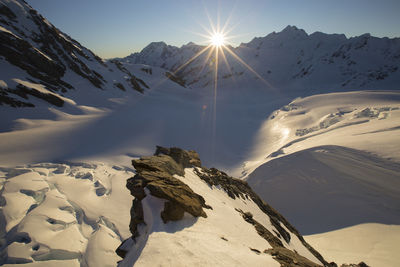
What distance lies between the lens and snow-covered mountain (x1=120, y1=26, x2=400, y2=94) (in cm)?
7844

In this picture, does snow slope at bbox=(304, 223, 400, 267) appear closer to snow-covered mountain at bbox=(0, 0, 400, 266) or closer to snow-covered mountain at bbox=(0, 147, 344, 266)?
snow-covered mountain at bbox=(0, 0, 400, 266)

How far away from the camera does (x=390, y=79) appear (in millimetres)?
74000

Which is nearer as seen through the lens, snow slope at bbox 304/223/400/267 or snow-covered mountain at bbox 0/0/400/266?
snow-covered mountain at bbox 0/0/400/266

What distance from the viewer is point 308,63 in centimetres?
9975

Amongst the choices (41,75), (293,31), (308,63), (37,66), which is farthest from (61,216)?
(293,31)

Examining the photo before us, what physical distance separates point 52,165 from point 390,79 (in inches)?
4231

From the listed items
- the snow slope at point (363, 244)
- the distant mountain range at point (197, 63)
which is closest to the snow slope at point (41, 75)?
the distant mountain range at point (197, 63)

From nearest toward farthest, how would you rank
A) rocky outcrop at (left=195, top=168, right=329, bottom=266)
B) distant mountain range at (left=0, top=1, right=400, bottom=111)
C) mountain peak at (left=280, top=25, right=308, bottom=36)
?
rocky outcrop at (left=195, top=168, right=329, bottom=266) → distant mountain range at (left=0, top=1, right=400, bottom=111) → mountain peak at (left=280, top=25, right=308, bottom=36)

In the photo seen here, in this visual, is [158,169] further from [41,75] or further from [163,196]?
[41,75]

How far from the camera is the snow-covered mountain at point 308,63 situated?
78.4 m

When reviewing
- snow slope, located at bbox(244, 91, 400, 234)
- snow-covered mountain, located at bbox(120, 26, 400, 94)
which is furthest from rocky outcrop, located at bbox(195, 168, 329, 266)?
snow-covered mountain, located at bbox(120, 26, 400, 94)

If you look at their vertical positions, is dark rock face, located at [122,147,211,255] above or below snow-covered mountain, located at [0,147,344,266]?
above

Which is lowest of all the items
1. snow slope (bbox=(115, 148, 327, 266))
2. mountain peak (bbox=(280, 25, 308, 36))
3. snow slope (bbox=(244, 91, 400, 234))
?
snow slope (bbox=(115, 148, 327, 266))

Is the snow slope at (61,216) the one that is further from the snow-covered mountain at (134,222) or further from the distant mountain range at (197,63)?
the distant mountain range at (197,63)
